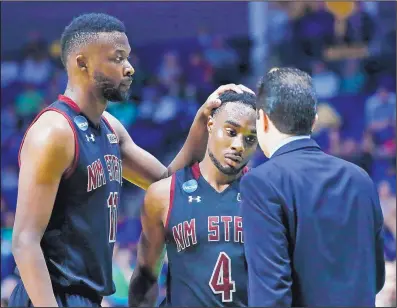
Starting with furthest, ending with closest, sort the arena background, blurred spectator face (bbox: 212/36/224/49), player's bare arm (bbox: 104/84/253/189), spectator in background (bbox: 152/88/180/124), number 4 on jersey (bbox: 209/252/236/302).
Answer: blurred spectator face (bbox: 212/36/224/49) < spectator in background (bbox: 152/88/180/124) < the arena background < player's bare arm (bbox: 104/84/253/189) < number 4 on jersey (bbox: 209/252/236/302)

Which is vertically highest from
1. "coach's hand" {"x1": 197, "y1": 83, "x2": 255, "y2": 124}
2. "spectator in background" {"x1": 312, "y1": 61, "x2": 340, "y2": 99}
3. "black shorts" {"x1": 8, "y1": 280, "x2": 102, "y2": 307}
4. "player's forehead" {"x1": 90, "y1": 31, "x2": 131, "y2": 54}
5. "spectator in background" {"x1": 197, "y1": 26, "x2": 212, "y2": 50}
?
"spectator in background" {"x1": 197, "y1": 26, "x2": 212, "y2": 50}

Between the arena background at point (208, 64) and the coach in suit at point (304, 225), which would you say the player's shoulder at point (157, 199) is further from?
the arena background at point (208, 64)

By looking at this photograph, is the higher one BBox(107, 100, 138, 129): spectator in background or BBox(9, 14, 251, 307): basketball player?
BBox(107, 100, 138, 129): spectator in background

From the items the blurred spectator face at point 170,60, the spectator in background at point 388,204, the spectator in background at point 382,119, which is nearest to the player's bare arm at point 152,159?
the spectator in background at point 388,204

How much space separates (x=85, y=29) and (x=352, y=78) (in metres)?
8.20

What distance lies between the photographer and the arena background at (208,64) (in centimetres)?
1025

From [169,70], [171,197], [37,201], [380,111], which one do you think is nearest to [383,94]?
[380,111]

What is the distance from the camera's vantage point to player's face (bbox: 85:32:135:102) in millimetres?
3389

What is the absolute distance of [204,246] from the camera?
366 cm

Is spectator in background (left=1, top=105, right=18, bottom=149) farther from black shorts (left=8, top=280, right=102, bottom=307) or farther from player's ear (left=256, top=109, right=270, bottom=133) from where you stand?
player's ear (left=256, top=109, right=270, bottom=133)

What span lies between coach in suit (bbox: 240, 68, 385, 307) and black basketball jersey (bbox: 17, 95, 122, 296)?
854 millimetres

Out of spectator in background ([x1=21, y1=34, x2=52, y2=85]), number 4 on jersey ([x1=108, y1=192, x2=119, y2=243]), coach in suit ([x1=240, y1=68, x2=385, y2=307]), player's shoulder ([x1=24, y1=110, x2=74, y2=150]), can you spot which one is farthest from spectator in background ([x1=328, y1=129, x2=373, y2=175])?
coach in suit ([x1=240, y1=68, x2=385, y2=307])

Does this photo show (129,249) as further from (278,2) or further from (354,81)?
(278,2)

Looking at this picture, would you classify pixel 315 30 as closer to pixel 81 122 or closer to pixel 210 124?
pixel 210 124
